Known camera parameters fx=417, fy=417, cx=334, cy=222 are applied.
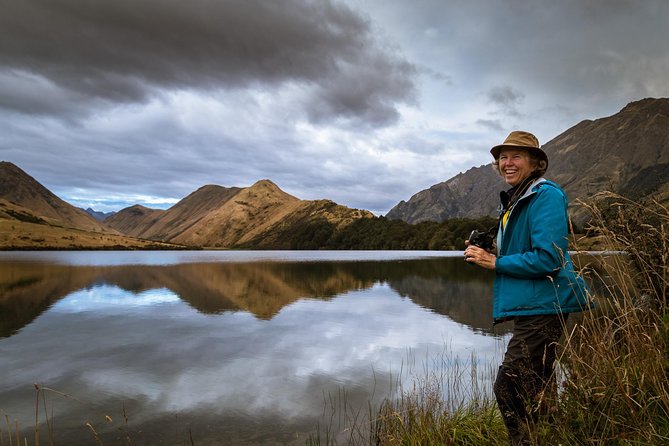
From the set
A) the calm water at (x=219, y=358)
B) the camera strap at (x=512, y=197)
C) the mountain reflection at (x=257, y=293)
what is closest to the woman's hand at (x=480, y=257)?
the camera strap at (x=512, y=197)

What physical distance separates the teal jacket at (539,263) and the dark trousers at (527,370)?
0.55 ft

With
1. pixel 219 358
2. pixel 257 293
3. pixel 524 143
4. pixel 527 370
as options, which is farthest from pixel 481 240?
pixel 257 293

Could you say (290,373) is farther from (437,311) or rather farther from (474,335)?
(437,311)

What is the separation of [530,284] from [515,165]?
1.41 meters

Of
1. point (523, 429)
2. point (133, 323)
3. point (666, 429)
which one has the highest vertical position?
point (666, 429)

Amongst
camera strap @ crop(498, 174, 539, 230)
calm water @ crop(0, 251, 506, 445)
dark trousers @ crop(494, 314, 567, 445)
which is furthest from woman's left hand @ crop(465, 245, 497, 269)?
calm water @ crop(0, 251, 506, 445)

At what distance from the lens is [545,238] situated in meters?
4.23

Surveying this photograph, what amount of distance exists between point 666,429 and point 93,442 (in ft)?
28.7

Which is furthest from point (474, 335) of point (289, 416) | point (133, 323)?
point (133, 323)

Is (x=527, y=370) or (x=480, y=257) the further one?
(x=480, y=257)

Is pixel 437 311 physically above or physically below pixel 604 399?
below

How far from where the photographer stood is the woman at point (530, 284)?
4.26 m

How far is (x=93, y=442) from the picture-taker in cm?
774

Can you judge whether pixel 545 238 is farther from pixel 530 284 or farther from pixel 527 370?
pixel 527 370
